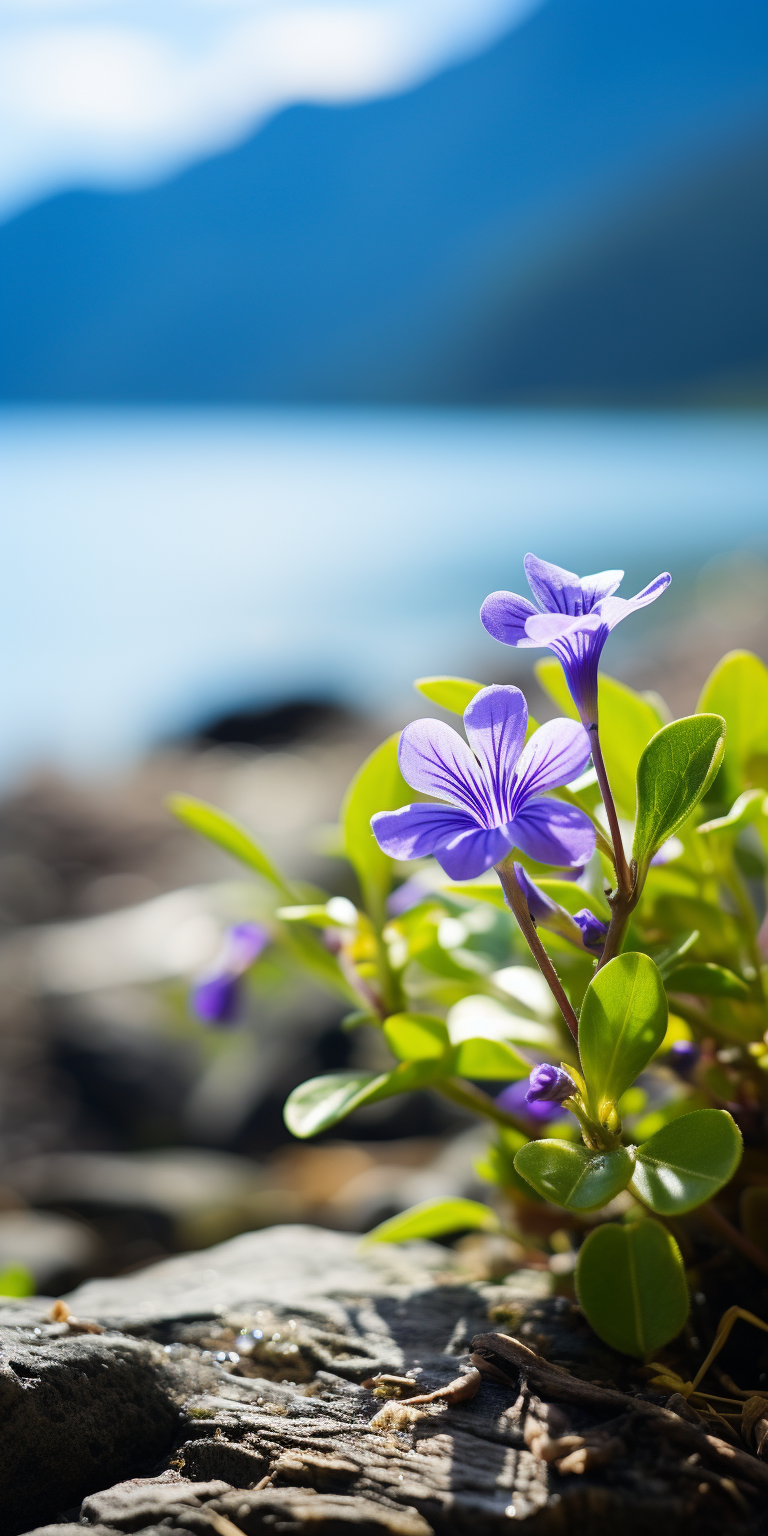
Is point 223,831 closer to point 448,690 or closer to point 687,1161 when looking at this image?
point 448,690

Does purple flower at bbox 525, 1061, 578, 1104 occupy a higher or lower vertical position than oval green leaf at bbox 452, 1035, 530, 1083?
higher

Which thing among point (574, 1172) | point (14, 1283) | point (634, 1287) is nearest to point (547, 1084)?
point (574, 1172)

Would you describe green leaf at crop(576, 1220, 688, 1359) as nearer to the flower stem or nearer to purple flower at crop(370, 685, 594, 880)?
the flower stem

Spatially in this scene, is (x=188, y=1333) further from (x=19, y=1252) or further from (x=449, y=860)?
(x=19, y=1252)

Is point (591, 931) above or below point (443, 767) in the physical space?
below

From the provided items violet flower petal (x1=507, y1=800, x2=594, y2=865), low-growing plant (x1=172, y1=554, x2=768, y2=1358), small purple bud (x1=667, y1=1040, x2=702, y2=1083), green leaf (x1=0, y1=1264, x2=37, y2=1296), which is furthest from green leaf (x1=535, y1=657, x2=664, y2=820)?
green leaf (x1=0, y1=1264, x2=37, y2=1296)

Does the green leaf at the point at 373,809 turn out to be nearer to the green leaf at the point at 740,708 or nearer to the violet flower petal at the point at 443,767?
the violet flower petal at the point at 443,767

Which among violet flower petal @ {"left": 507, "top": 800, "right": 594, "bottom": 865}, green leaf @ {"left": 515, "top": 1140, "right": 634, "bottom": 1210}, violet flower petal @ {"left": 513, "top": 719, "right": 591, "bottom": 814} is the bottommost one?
green leaf @ {"left": 515, "top": 1140, "right": 634, "bottom": 1210}
